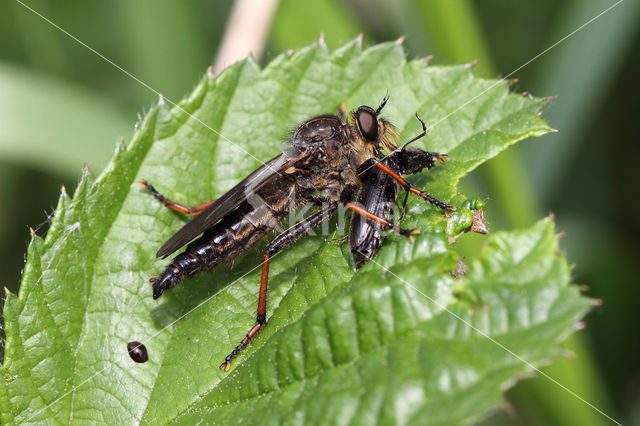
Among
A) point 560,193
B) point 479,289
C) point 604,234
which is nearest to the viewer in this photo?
point 479,289

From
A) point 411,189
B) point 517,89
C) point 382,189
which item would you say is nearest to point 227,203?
point 382,189

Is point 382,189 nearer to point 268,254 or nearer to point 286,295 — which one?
point 268,254

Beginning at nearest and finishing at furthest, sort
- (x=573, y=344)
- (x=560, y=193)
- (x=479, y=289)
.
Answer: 1. (x=479, y=289)
2. (x=573, y=344)
3. (x=560, y=193)

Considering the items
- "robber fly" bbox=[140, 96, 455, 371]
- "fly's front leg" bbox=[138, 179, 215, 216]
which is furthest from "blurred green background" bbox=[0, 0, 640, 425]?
"fly's front leg" bbox=[138, 179, 215, 216]

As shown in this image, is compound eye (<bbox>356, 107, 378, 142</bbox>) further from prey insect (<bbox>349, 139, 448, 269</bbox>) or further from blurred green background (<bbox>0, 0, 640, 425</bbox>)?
blurred green background (<bbox>0, 0, 640, 425</bbox>)

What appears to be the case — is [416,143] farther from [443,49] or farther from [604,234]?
[604,234]

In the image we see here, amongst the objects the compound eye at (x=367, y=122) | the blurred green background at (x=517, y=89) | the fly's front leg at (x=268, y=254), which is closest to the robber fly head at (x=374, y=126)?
the compound eye at (x=367, y=122)

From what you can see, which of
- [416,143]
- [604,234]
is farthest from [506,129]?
[604,234]
